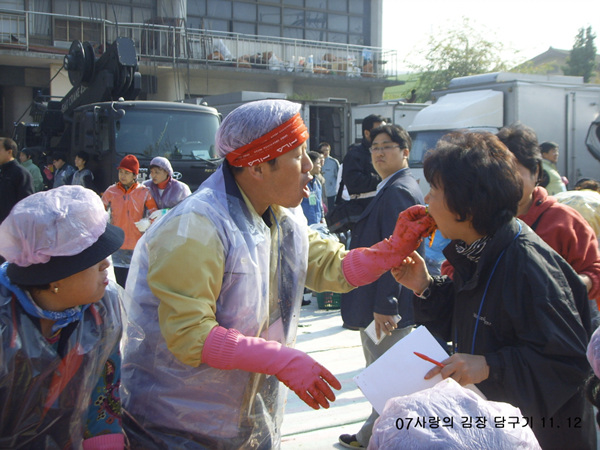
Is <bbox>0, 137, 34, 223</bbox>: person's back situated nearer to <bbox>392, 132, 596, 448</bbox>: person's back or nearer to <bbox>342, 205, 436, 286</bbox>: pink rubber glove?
<bbox>342, 205, 436, 286</bbox>: pink rubber glove

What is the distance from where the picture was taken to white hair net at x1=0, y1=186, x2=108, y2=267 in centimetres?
176

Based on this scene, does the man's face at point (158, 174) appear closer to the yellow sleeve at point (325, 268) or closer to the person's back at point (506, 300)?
→ the yellow sleeve at point (325, 268)

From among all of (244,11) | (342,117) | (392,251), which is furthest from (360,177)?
(244,11)

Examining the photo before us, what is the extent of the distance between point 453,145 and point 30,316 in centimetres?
146

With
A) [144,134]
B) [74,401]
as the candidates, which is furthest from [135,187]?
[74,401]

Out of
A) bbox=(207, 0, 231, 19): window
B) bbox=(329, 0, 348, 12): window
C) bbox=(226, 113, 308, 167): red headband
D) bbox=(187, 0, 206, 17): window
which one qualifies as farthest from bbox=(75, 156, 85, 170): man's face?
bbox=(329, 0, 348, 12): window

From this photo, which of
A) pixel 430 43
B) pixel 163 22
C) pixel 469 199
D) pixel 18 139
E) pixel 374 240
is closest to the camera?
pixel 469 199

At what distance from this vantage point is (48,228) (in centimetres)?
178

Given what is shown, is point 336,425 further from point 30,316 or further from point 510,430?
point 510,430

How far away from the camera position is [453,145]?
2029 mm

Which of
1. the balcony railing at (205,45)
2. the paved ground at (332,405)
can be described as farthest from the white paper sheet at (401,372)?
the balcony railing at (205,45)

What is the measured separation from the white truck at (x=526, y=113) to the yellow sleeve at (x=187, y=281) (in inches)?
425

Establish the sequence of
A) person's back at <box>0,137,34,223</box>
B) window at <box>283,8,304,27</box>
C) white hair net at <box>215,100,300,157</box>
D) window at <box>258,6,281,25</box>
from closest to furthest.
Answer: white hair net at <box>215,100,300,157</box> < person's back at <box>0,137,34,223</box> < window at <box>258,6,281,25</box> < window at <box>283,8,304,27</box>

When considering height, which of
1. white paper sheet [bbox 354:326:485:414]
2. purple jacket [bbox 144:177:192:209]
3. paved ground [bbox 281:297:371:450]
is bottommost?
paved ground [bbox 281:297:371:450]
